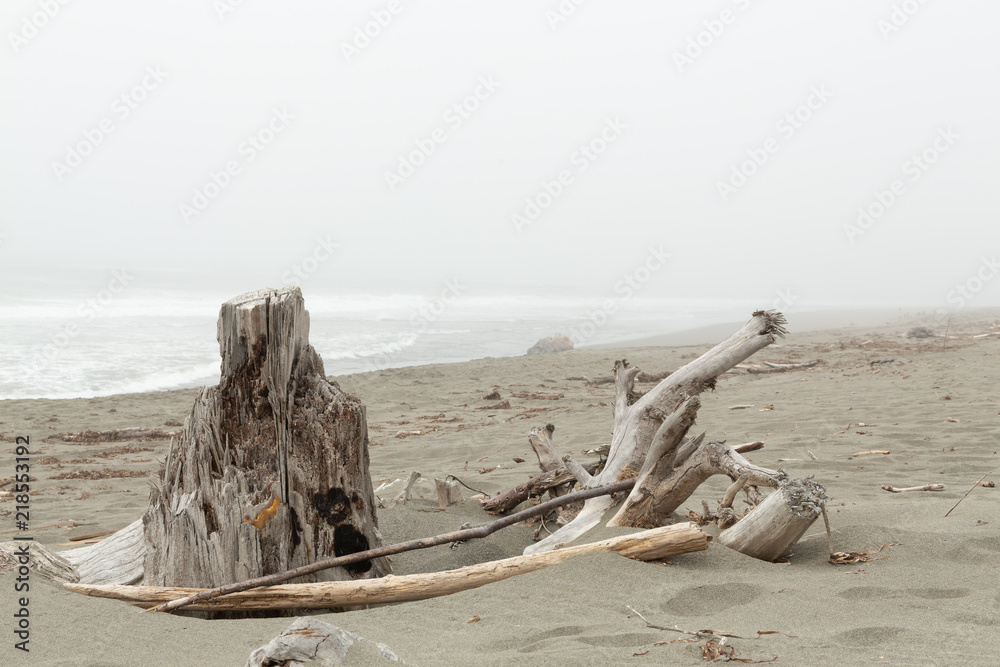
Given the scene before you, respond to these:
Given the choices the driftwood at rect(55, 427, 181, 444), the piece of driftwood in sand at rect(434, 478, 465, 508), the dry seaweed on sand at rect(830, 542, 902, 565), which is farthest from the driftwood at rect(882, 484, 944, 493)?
the driftwood at rect(55, 427, 181, 444)

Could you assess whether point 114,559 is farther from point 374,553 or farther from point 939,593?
point 939,593

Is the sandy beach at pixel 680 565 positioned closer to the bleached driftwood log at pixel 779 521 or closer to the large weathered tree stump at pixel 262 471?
the bleached driftwood log at pixel 779 521

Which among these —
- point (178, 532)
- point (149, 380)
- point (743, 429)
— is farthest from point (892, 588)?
point (149, 380)

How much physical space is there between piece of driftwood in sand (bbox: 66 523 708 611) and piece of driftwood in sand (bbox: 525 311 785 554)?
0.35 m

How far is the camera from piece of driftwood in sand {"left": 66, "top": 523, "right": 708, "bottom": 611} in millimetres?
2766

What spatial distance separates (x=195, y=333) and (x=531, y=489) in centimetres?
2276

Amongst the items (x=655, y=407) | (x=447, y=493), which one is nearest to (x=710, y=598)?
(x=655, y=407)

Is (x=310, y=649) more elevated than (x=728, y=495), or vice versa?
(x=310, y=649)

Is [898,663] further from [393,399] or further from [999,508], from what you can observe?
[393,399]

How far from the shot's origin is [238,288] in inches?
1951

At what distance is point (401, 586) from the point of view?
280 centimetres

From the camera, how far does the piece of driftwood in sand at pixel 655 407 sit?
333 centimetres

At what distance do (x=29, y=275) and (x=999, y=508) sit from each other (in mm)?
51477

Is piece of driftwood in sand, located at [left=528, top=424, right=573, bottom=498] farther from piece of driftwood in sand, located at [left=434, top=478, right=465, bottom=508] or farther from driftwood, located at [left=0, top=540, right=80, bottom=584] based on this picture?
driftwood, located at [left=0, top=540, right=80, bottom=584]
